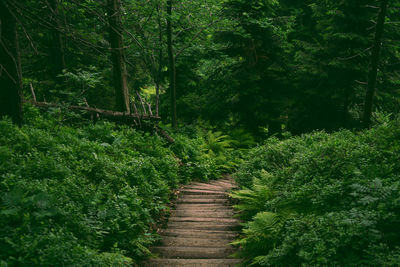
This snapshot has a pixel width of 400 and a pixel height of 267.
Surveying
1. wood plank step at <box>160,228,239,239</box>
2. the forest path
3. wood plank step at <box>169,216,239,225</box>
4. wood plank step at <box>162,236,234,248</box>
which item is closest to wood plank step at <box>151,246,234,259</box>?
the forest path

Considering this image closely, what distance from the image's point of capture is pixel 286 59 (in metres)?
15.1

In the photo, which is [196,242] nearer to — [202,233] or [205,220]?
Result: [202,233]

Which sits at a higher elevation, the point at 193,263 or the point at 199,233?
the point at 193,263

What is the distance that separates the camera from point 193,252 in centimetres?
477

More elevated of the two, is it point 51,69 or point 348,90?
point 51,69

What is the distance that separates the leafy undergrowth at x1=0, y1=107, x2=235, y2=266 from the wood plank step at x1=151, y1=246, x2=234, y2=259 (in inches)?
11.7

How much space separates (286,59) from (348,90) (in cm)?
378

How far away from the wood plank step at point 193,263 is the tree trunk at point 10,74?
4771 mm

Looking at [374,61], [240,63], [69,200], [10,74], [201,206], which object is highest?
[240,63]

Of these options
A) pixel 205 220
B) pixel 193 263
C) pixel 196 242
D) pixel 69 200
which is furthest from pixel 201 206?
pixel 69 200

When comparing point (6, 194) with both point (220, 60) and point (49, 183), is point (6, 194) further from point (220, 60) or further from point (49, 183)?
point (220, 60)

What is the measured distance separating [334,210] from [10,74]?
275 inches

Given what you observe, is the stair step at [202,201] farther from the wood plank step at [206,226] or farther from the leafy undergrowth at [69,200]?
the wood plank step at [206,226]

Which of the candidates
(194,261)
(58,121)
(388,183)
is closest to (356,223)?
(388,183)
